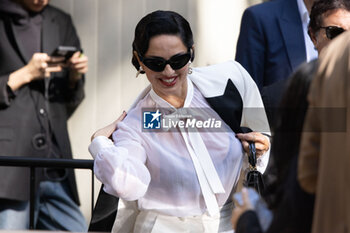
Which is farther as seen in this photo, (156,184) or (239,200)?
(156,184)

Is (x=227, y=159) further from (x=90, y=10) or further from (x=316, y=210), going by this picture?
(x=90, y=10)

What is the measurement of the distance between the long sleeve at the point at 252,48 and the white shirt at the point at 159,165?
1.26 metres

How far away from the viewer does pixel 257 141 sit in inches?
145

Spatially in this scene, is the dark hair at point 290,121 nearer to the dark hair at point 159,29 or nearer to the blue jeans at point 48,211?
the dark hair at point 159,29

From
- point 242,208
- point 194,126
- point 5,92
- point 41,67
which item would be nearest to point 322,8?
point 194,126

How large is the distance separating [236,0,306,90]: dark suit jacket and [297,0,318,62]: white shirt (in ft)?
0.08

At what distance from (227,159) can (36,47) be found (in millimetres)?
2612

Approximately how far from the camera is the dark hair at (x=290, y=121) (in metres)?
2.33

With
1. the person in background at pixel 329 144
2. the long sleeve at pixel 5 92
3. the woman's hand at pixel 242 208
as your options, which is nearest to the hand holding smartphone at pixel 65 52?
the long sleeve at pixel 5 92

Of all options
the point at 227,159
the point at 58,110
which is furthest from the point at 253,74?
the point at 58,110

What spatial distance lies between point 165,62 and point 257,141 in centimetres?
54

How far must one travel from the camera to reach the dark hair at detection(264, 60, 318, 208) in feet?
7.64

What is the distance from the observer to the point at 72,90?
20.0ft

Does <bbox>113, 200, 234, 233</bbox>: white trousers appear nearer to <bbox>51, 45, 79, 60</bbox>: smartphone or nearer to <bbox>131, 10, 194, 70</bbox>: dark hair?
<bbox>131, 10, 194, 70</bbox>: dark hair
